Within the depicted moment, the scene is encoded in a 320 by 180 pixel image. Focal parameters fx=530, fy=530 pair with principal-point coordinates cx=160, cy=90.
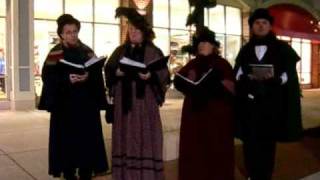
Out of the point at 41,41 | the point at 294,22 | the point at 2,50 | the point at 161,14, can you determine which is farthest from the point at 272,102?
the point at 161,14

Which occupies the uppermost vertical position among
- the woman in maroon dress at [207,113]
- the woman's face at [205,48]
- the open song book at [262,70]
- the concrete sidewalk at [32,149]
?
the woman's face at [205,48]

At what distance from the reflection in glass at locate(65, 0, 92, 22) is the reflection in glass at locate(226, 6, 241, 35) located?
7277 millimetres

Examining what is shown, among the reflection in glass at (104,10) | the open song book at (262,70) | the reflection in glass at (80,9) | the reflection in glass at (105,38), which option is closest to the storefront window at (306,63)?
the reflection in glass at (105,38)

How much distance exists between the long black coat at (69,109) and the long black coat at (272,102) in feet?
4.92

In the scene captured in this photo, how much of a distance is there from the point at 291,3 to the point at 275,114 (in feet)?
12.3

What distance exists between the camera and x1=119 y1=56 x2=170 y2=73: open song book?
4926 mm

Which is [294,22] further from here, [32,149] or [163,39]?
[163,39]

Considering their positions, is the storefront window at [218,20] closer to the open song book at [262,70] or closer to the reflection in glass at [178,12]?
the reflection in glass at [178,12]

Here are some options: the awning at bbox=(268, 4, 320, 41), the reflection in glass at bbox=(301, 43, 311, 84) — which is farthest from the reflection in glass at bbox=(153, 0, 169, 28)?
the awning at bbox=(268, 4, 320, 41)

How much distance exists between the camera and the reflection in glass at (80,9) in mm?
17500

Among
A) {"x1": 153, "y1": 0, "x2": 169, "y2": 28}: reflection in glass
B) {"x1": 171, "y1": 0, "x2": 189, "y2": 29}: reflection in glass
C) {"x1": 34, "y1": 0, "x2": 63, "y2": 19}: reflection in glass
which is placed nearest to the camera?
{"x1": 34, "y1": 0, "x2": 63, "y2": 19}: reflection in glass

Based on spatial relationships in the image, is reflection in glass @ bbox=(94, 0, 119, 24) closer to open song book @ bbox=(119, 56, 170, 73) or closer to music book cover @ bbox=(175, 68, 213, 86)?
music book cover @ bbox=(175, 68, 213, 86)

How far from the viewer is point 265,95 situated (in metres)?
5.32

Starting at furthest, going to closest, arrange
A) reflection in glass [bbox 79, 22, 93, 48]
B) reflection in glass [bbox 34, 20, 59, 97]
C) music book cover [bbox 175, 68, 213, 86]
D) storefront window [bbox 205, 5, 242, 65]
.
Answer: storefront window [bbox 205, 5, 242, 65] < reflection in glass [bbox 79, 22, 93, 48] < reflection in glass [bbox 34, 20, 59, 97] < music book cover [bbox 175, 68, 213, 86]
